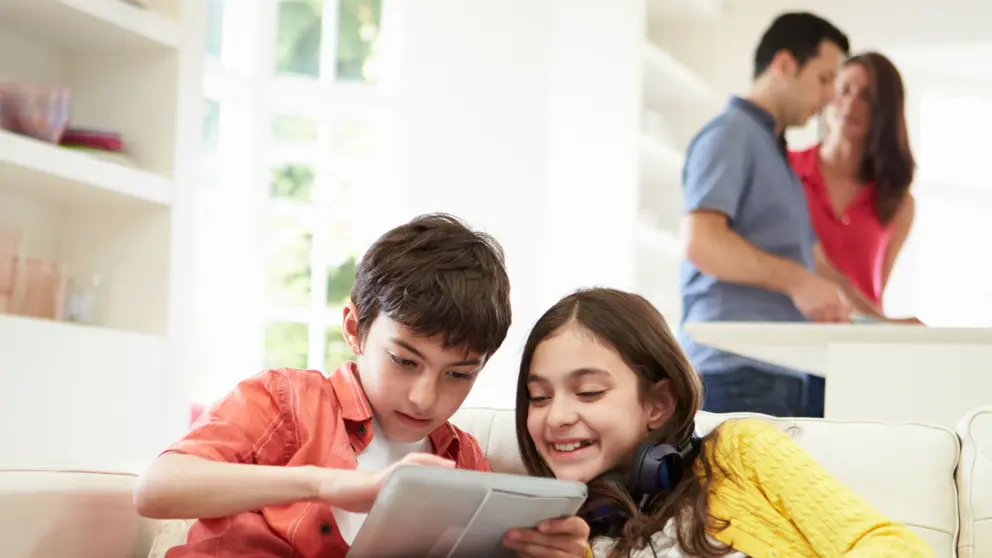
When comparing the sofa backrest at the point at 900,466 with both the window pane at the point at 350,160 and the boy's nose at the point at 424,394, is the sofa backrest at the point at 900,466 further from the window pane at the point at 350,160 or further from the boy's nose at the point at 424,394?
the window pane at the point at 350,160

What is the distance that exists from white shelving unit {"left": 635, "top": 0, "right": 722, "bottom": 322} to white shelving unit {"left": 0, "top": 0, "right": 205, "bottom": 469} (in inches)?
101

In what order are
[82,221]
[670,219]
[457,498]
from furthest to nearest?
1. [670,219]
2. [82,221]
3. [457,498]

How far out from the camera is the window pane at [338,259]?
18.5ft

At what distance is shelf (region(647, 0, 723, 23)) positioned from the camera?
6049 mm

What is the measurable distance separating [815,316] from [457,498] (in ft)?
5.83

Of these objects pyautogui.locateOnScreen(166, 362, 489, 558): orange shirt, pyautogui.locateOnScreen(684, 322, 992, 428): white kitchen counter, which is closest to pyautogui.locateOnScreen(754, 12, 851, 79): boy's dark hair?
pyautogui.locateOnScreen(684, 322, 992, 428): white kitchen counter

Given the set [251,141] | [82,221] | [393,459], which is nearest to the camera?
[393,459]

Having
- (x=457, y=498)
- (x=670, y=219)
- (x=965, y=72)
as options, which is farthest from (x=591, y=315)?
(x=965, y=72)

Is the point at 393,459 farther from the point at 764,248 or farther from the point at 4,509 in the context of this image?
the point at 764,248

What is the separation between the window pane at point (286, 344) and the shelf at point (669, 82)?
2002 mm

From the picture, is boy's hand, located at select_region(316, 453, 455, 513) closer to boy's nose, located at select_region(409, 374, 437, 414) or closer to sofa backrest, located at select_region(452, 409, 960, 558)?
boy's nose, located at select_region(409, 374, 437, 414)

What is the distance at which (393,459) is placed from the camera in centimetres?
162

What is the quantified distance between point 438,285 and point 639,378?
320 mm

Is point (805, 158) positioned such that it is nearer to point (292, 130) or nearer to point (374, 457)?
point (292, 130)
